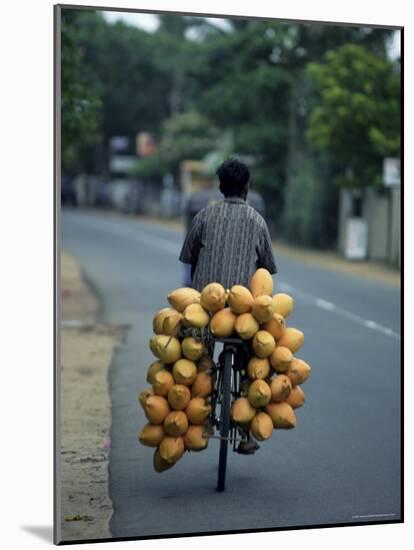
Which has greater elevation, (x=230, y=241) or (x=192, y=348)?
(x=230, y=241)

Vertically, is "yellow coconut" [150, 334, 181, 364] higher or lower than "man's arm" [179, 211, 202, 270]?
lower

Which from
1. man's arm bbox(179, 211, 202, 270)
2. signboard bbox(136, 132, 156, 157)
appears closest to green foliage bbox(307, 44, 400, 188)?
man's arm bbox(179, 211, 202, 270)

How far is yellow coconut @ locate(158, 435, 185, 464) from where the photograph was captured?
640cm

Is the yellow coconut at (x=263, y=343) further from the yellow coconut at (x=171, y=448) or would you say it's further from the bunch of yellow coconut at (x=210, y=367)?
the yellow coconut at (x=171, y=448)

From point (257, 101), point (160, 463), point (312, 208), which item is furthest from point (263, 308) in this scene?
point (257, 101)

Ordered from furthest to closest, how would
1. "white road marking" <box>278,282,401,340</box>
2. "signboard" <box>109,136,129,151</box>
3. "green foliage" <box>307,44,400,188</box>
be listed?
"signboard" <box>109,136,129,151</box>
"green foliage" <box>307,44,400,188</box>
"white road marking" <box>278,282,401,340</box>

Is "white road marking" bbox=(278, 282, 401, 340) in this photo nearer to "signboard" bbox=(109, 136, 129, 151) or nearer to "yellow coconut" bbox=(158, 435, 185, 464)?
"yellow coconut" bbox=(158, 435, 185, 464)

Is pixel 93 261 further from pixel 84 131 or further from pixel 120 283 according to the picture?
pixel 84 131

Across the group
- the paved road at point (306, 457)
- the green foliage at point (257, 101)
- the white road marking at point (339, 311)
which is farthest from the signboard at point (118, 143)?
the paved road at point (306, 457)

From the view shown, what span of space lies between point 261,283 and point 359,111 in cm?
1904

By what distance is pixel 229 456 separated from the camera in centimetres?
777

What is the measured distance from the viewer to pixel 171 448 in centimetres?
640

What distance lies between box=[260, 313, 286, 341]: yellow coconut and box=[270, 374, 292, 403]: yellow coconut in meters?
0.22

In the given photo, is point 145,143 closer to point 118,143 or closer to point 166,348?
point 118,143
